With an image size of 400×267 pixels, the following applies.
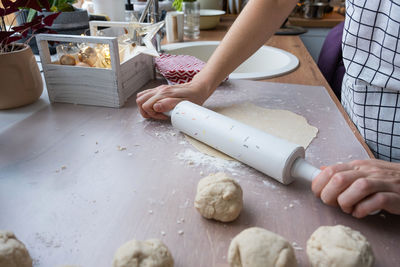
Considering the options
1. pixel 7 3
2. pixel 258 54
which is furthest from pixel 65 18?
pixel 258 54

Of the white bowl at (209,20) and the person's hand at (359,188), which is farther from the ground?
the white bowl at (209,20)

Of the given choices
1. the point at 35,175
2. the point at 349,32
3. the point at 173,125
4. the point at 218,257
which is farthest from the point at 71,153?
the point at 349,32

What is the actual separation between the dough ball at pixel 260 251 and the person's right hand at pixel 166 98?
0.44m

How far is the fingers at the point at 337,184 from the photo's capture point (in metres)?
0.48

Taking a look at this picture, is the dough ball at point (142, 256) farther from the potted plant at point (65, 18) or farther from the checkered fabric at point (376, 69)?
the potted plant at point (65, 18)

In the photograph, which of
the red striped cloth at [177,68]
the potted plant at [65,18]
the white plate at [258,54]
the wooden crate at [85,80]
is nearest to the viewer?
the wooden crate at [85,80]

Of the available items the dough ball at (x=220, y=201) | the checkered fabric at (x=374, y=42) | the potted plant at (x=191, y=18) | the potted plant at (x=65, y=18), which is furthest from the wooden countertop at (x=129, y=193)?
the potted plant at (x=191, y=18)

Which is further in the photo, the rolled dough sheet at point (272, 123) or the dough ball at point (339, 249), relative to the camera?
the rolled dough sheet at point (272, 123)

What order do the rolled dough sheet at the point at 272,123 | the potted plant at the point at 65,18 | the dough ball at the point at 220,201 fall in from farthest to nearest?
the potted plant at the point at 65,18
the rolled dough sheet at the point at 272,123
the dough ball at the point at 220,201

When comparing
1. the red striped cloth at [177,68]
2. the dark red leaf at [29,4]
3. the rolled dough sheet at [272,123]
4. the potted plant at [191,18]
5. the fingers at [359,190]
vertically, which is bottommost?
the rolled dough sheet at [272,123]

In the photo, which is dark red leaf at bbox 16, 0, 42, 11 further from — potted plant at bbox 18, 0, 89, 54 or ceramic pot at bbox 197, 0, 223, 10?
ceramic pot at bbox 197, 0, 223, 10

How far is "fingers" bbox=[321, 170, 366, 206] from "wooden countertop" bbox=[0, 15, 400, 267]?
3 cm

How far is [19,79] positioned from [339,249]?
85 centimetres

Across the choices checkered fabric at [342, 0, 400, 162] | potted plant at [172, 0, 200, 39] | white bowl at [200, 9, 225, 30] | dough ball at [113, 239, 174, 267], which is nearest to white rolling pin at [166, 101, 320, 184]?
dough ball at [113, 239, 174, 267]
